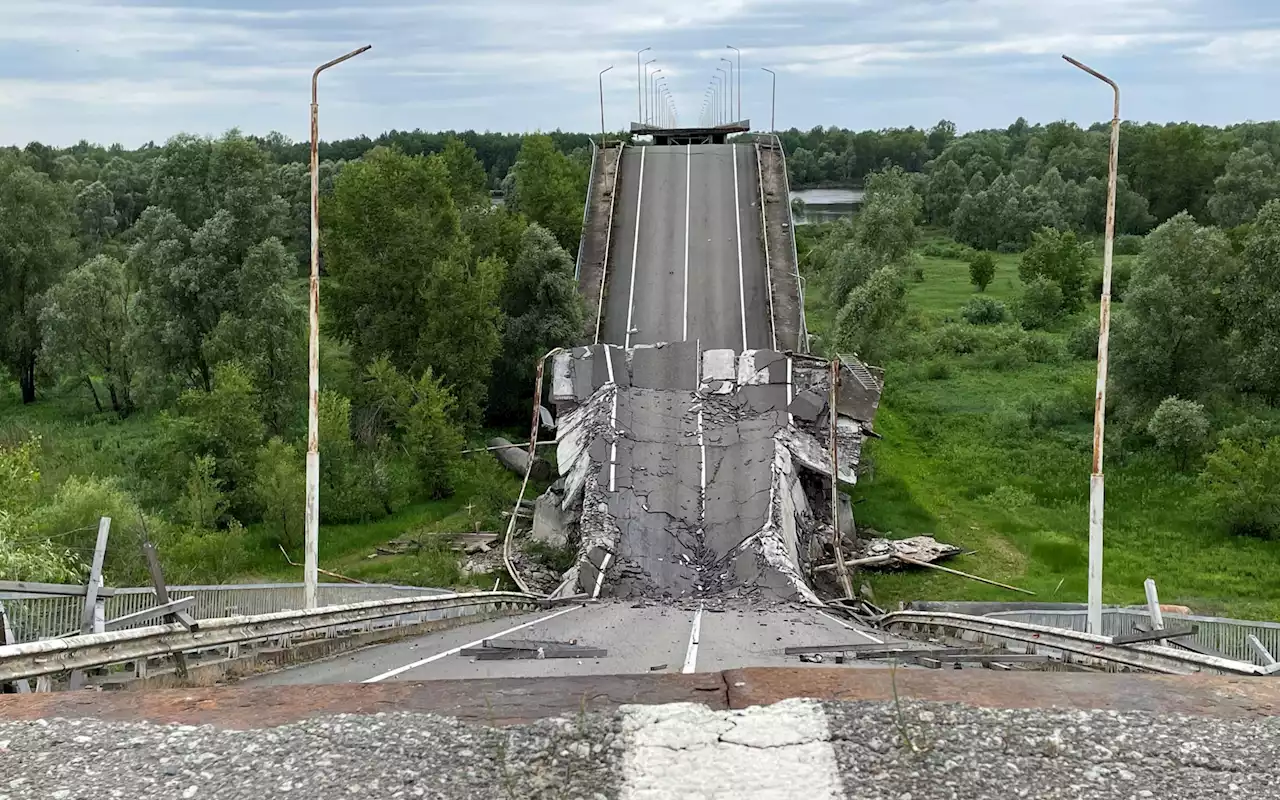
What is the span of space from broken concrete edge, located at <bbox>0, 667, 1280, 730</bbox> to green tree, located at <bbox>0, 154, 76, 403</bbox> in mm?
47161

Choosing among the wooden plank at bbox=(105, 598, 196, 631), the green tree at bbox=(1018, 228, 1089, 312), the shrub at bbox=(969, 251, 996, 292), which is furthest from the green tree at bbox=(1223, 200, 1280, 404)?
the shrub at bbox=(969, 251, 996, 292)

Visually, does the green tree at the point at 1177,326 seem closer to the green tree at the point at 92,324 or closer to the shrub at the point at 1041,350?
the shrub at the point at 1041,350

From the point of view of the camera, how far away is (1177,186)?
96.5 meters

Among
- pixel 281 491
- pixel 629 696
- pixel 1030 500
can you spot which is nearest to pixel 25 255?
pixel 281 491

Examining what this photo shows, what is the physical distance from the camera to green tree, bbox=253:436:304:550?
98.9ft

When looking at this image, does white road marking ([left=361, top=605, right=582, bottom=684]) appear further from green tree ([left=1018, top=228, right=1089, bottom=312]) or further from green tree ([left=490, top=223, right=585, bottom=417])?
green tree ([left=1018, top=228, right=1089, bottom=312])

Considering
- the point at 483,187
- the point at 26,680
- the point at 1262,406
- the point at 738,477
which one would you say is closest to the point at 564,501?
the point at 738,477

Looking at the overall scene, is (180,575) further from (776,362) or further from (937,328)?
(937,328)

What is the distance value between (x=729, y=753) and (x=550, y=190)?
154ft

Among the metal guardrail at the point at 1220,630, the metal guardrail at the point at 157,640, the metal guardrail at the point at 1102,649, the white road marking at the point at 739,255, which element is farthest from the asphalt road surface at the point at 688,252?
the metal guardrail at the point at 157,640

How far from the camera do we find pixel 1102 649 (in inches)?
400

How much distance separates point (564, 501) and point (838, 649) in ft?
53.5

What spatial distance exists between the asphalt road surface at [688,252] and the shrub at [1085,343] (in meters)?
17.6

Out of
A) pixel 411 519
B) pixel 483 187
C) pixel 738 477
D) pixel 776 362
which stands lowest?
pixel 411 519
